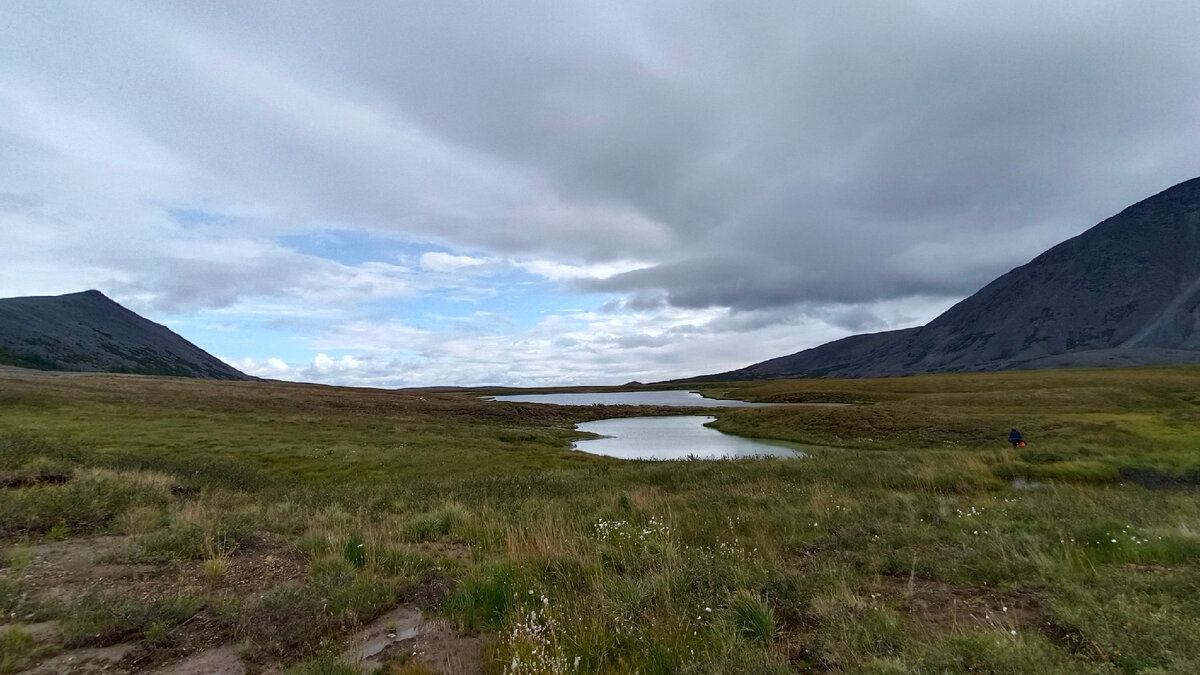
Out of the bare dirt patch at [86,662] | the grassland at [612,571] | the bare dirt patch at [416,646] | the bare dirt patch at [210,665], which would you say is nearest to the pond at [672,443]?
the grassland at [612,571]

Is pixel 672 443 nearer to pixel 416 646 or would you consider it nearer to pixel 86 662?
pixel 416 646

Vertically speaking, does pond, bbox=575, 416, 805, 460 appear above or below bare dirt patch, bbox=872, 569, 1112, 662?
below

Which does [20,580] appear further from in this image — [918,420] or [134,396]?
[134,396]

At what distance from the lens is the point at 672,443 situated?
5119 centimetres

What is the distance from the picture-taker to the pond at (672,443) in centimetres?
4100

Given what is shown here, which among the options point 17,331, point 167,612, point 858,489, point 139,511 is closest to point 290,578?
point 167,612

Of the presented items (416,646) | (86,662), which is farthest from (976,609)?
(86,662)

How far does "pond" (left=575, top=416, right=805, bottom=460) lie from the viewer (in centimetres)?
4100

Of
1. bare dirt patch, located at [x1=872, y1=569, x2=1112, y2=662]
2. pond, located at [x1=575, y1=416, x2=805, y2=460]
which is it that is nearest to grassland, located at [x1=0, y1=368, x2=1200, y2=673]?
bare dirt patch, located at [x1=872, y1=569, x2=1112, y2=662]

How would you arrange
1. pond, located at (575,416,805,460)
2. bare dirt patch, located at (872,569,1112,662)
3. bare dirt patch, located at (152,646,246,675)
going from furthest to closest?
pond, located at (575,416,805,460), bare dirt patch, located at (872,569,1112,662), bare dirt patch, located at (152,646,246,675)

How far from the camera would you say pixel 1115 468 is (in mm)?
20625

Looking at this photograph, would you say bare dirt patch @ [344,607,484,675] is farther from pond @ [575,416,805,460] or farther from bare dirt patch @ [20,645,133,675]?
pond @ [575,416,805,460]

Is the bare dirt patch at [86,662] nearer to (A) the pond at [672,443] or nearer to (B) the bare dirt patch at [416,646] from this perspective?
(B) the bare dirt patch at [416,646]

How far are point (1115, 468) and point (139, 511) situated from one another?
3112 centimetres
